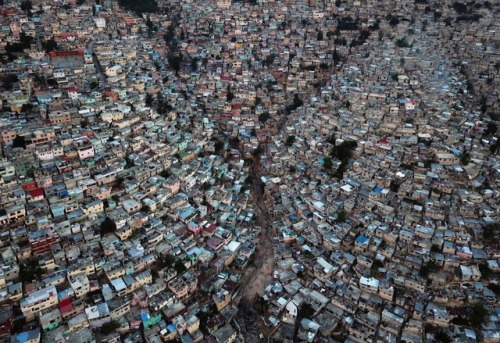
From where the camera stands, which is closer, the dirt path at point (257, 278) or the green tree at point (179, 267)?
the dirt path at point (257, 278)

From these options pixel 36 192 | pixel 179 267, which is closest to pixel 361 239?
pixel 179 267

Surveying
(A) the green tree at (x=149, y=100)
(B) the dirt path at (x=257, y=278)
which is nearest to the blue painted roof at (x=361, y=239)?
(B) the dirt path at (x=257, y=278)

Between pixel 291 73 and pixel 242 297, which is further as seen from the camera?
pixel 291 73

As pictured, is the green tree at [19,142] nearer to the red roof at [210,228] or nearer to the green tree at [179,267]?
the red roof at [210,228]

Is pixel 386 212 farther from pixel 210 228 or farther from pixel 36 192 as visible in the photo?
pixel 36 192

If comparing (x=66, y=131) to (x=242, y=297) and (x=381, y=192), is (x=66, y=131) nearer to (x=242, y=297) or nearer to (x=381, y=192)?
(x=242, y=297)

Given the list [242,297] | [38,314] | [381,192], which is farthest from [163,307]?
[381,192]

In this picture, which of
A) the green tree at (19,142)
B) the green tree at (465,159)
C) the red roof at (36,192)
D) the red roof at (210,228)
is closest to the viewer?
the red roof at (36,192)

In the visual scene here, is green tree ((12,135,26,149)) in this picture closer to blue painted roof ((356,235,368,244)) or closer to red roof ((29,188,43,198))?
red roof ((29,188,43,198))
